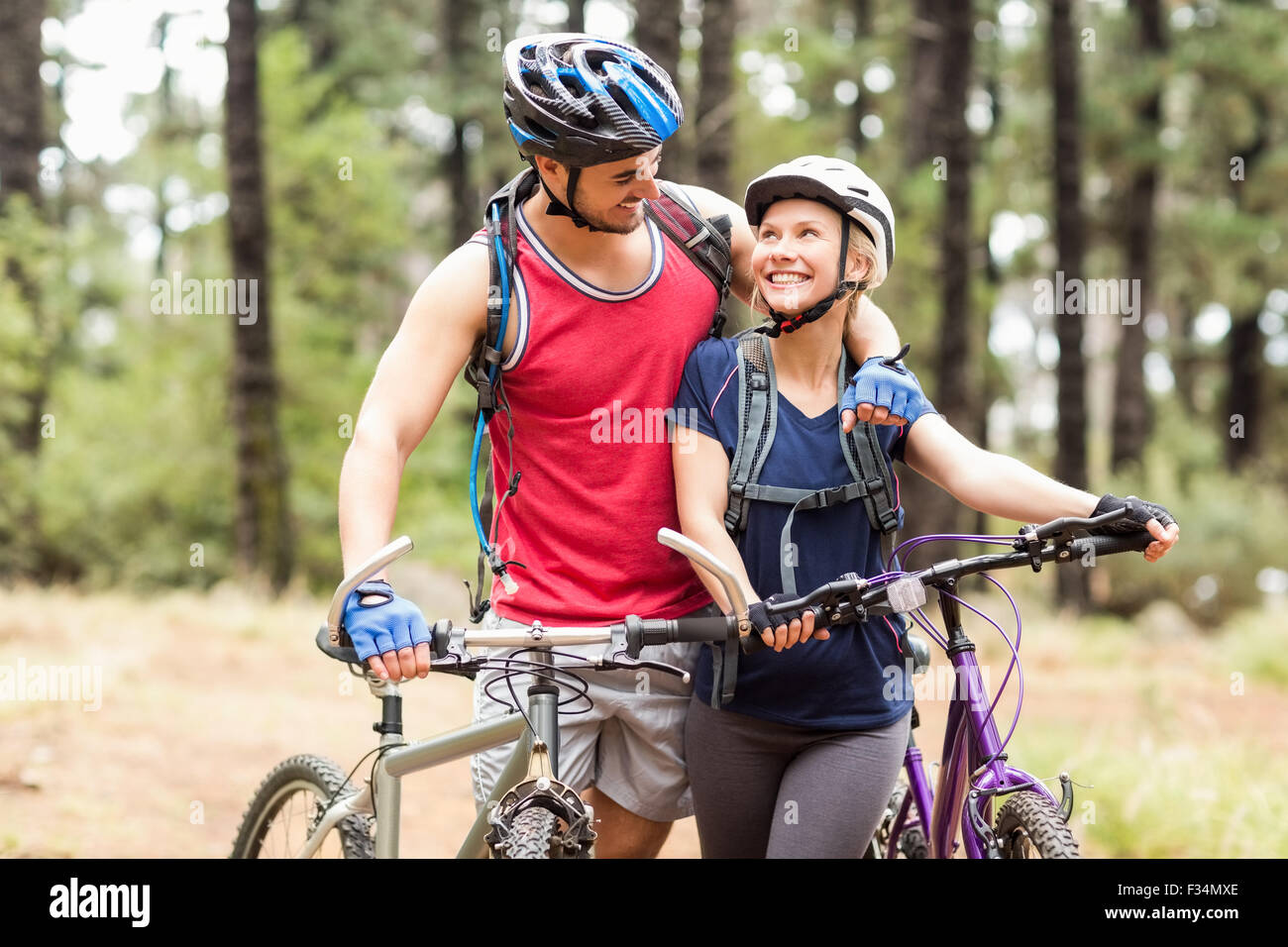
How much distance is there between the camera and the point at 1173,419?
25.9 metres

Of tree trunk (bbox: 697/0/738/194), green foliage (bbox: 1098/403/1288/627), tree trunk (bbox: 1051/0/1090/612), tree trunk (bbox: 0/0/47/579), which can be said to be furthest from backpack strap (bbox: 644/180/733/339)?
green foliage (bbox: 1098/403/1288/627)

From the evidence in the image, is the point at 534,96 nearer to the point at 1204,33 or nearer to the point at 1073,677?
the point at 1073,677

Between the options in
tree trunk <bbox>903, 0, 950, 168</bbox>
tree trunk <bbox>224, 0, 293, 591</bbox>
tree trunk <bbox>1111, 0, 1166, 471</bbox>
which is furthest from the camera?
tree trunk <bbox>1111, 0, 1166, 471</bbox>

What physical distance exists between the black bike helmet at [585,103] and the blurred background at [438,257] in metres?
4.99

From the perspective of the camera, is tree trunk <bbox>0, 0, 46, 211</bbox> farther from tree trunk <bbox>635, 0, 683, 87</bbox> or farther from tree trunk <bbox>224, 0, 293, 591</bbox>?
tree trunk <bbox>635, 0, 683, 87</bbox>

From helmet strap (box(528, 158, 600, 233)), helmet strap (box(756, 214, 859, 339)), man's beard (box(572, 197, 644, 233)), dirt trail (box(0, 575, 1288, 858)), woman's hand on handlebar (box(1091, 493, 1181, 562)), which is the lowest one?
dirt trail (box(0, 575, 1288, 858))

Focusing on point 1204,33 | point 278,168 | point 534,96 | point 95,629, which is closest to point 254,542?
point 95,629

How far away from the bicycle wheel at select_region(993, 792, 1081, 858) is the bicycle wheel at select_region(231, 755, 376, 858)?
70.1 inches

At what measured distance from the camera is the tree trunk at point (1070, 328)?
54.6 feet

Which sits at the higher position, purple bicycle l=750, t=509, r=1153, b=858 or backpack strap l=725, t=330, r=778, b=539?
backpack strap l=725, t=330, r=778, b=539

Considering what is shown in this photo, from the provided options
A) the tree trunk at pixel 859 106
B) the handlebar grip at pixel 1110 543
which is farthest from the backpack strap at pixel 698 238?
the tree trunk at pixel 859 106

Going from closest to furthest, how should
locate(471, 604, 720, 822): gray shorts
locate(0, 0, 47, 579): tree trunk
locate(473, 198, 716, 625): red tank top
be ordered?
locate(473, 198, 716, 625): red tank top
locate(471, 604, 720, 822): gray shorts
locate(0, 0, 47, 579): tree trunk

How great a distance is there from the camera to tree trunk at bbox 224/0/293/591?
14211 mm

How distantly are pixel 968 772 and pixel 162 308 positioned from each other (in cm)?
1605
